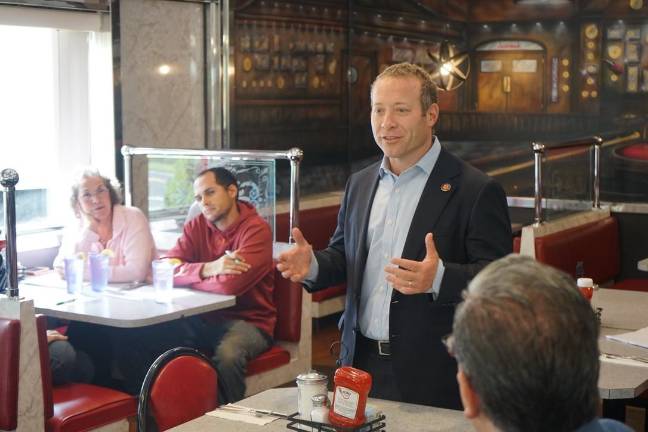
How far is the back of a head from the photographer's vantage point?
1.36 metres

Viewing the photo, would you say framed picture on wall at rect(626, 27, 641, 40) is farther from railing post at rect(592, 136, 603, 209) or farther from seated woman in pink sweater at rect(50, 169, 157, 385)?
seated woman in pink sweater at rect(50, 169, 157, 385)

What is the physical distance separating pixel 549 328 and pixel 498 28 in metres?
6.87

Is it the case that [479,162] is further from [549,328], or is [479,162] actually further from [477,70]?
[549,328]

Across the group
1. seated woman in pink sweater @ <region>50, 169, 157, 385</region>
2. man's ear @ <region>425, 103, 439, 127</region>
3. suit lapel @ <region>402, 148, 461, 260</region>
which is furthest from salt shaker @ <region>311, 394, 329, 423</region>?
seated woman in pink sweater @ <region>50, 169, 157, 385</region>

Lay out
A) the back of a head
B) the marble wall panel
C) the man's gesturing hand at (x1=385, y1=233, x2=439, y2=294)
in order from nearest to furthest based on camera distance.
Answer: the back of a head, the man's gesturing hand at (x1=385, y1=233, x2=439, y2=294), the marble wall panel

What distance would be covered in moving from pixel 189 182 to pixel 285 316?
89 centimetres

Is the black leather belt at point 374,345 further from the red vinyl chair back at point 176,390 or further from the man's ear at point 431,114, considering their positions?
the man's ear at point 431,114

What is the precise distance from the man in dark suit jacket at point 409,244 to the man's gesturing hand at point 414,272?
15cm

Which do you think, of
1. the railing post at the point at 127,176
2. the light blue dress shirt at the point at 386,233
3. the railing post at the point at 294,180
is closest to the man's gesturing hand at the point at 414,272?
the light blue dress shirt at the point at 386,233

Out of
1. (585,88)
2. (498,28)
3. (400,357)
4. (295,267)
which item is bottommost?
(400,357)

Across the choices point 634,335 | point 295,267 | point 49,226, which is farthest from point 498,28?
point 295,267

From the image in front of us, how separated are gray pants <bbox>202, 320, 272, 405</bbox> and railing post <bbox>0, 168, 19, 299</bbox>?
1.11 metres

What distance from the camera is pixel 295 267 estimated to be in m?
2.95

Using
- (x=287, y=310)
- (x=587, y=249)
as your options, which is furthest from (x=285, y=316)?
(x=587, y=249)
